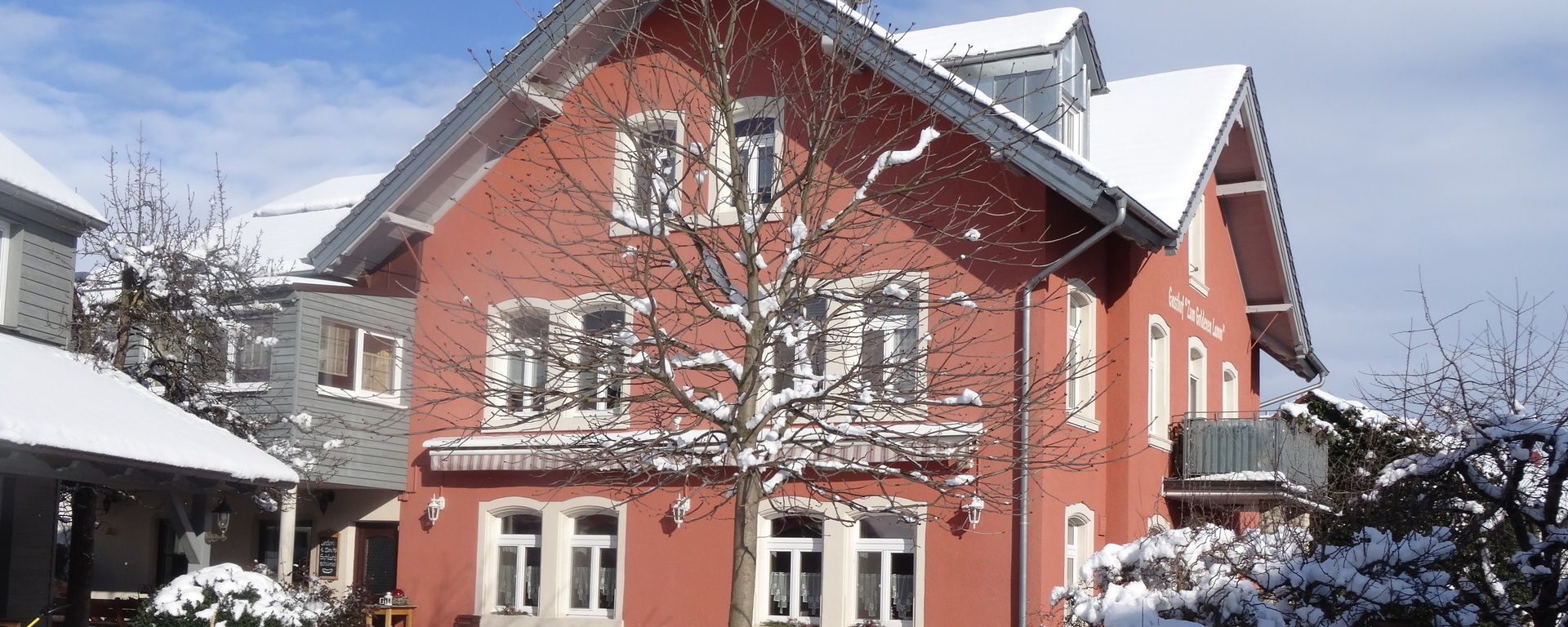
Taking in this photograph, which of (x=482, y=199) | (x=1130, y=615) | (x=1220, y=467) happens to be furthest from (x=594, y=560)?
(x=1130, y=615)

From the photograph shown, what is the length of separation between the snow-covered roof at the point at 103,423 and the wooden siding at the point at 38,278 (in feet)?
1.29

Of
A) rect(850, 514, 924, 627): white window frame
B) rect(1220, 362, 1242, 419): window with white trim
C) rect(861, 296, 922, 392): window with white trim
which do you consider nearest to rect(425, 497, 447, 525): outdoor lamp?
rect(850, 514, 924, 627): white window frame

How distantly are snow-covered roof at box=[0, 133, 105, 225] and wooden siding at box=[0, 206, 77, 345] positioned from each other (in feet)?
1.35

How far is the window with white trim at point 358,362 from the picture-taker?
1827 cm

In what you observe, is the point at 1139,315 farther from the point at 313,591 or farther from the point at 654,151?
the point at 313,591

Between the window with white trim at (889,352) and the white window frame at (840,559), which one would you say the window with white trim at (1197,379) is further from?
the white window frame at (840,559)

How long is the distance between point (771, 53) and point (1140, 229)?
412 cm

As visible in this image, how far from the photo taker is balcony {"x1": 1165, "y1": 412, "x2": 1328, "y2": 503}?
656 inches

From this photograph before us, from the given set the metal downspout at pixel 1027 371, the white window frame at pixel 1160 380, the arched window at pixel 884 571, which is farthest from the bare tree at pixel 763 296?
the white window frame at pixel 1160 380

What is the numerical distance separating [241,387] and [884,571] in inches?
307

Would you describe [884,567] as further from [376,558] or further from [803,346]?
[376,558]

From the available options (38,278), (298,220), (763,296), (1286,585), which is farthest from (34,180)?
(1286,585)

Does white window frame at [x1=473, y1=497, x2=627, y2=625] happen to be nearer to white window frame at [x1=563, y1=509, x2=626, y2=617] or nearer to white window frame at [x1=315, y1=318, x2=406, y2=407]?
white window frame at [x1=563, y1=509, x2=626, y2=617]

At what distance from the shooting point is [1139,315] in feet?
56.1
